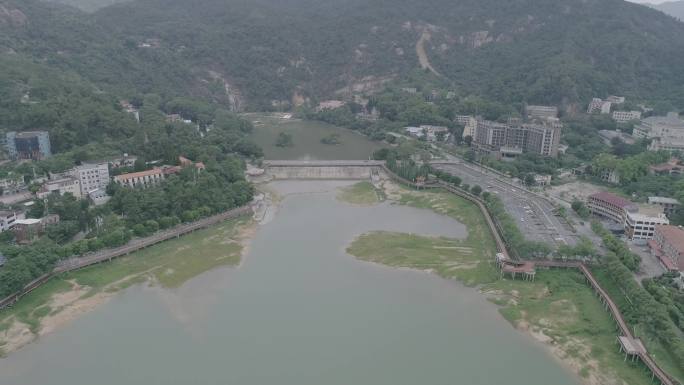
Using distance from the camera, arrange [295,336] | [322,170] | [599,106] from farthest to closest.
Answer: [599,106] < [322,170] < [295,336]

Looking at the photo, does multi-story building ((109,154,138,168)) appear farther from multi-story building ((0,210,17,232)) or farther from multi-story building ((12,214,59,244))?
multi-story building ((0,210,17,232))

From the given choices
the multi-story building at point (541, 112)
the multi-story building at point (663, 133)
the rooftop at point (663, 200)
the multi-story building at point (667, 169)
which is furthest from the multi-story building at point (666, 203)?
the multi-story building at point (541, 112)

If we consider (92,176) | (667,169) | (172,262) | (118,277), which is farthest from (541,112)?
(118,277)

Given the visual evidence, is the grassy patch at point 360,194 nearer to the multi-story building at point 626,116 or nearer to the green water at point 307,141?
the green water at point 307,141

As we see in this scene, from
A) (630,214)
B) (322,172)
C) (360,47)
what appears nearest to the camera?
(630,214)

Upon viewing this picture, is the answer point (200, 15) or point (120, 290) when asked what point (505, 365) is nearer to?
point (120, 290)

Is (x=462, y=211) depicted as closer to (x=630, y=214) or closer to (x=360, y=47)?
(x=630, y=214)

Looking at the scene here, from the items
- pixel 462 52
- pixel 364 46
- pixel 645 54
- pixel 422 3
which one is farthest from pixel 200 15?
pixel 645 54
